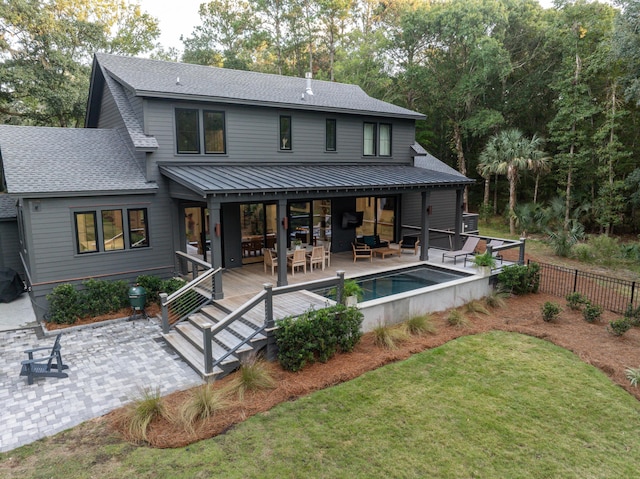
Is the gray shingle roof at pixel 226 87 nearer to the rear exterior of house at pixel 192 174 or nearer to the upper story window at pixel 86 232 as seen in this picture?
the rear exterior of house at pixel 192 174

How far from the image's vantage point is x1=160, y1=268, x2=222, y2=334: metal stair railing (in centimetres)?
997

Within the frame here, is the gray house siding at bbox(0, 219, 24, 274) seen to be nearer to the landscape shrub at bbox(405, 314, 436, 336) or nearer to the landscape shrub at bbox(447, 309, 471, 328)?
the landscape shrub at bbox(405, 314, 436, 336)

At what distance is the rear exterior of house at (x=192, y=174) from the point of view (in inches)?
429

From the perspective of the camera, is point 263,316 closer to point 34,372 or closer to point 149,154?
point 34,372

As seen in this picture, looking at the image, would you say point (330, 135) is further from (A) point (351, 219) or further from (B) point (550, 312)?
(B) point (550, 312)

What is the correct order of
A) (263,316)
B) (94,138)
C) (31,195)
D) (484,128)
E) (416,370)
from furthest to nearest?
(484,128), (94,138), (31,195), (263,316), (416,370)

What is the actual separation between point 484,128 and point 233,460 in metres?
27.0

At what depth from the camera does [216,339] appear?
8.88m

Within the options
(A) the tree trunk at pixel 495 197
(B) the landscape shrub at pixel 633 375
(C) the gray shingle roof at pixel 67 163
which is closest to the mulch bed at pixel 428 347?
(B) the landscape shrub at pixel 633 375

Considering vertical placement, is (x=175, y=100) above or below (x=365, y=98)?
below

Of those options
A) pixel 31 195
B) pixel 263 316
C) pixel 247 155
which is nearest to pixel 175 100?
pixel 247 155

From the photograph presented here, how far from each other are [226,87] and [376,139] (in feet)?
20.3

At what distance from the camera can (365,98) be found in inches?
734

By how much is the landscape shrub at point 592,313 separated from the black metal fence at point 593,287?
154cm
